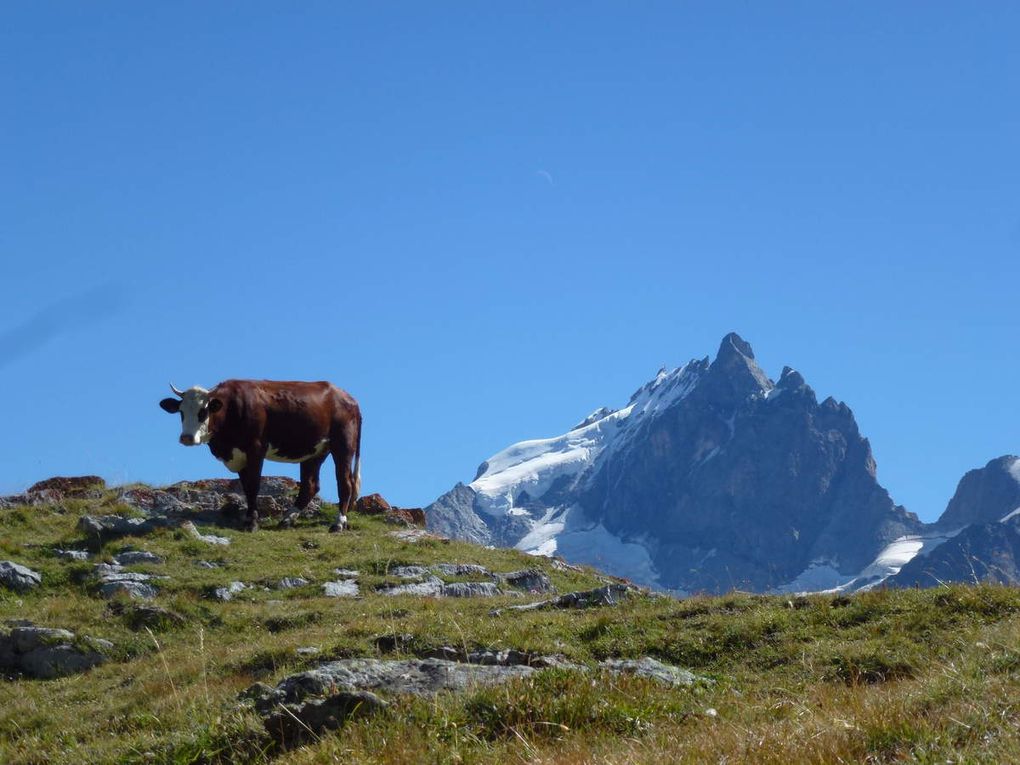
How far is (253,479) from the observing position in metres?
25.2

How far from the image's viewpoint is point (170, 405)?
26109 millimetres

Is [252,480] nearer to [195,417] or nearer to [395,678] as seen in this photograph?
[195,417]

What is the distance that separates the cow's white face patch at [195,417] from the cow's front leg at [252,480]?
0.93 metres

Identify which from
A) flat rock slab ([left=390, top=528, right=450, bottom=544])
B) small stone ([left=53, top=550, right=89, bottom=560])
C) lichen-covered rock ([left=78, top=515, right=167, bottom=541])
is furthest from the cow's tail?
small stone ([left=53, top=550, right=89, bottom=560])

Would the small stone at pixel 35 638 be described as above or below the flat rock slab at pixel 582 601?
above

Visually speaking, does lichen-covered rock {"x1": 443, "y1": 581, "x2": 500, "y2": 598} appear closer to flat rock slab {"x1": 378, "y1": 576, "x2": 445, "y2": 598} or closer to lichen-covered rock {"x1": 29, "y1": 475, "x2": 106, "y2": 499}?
flat rock slab {"x1": 378, "y1": 576, "x2": 445, "y2": 598}

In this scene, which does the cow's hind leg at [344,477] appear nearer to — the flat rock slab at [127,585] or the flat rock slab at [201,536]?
the flat rock slab at [201,536]

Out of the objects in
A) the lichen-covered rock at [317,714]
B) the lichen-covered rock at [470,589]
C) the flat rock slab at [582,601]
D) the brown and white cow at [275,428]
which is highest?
the brown and white cow at [275,428]

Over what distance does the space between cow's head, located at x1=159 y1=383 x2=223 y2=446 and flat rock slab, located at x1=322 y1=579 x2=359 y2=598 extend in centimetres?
690

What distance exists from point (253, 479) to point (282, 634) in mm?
10910

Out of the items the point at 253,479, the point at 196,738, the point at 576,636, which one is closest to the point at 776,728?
the point at 196,738

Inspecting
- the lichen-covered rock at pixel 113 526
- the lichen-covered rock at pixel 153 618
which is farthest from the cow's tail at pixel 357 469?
the lichen-covered rock at pixel 153 618

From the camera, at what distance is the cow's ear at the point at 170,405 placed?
2606 centimetres

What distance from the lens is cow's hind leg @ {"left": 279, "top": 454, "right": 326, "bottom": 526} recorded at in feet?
87.7
